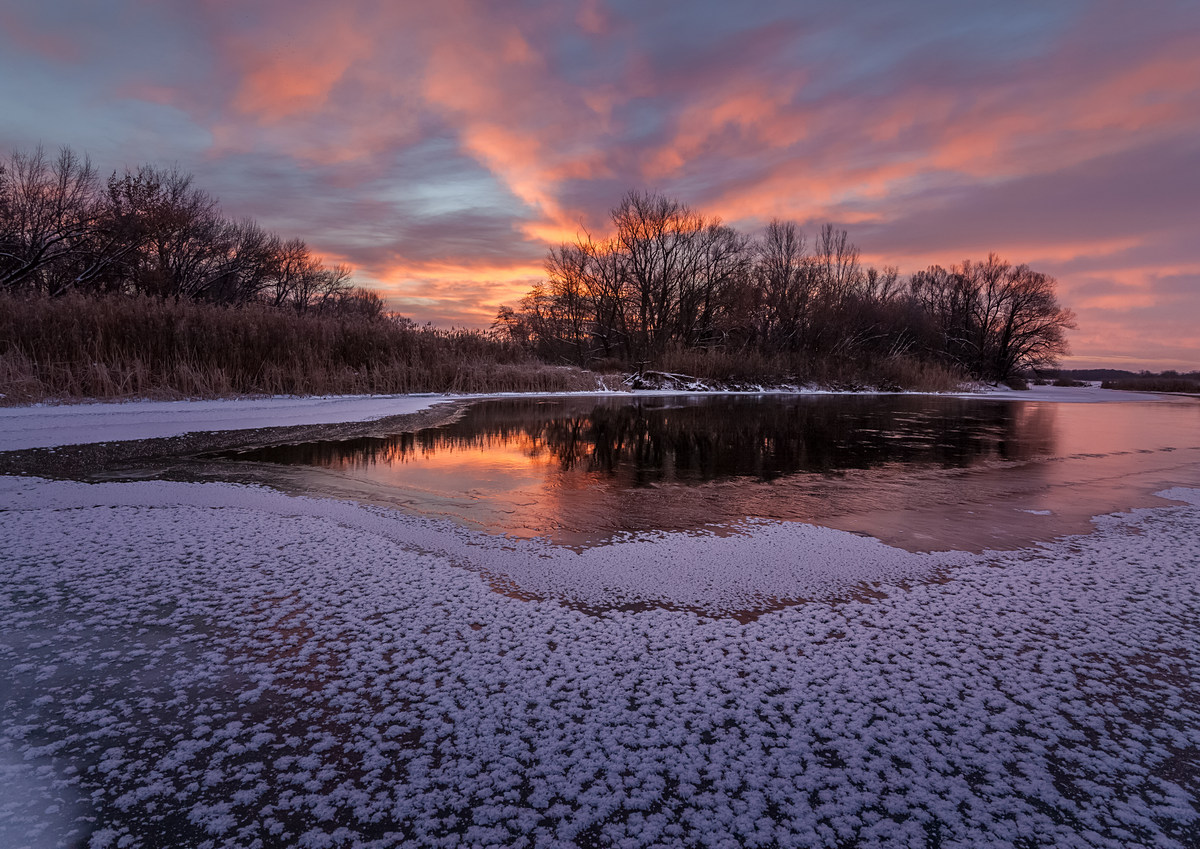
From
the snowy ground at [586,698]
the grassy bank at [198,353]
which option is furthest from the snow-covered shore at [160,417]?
the snowy ground at [586,698]

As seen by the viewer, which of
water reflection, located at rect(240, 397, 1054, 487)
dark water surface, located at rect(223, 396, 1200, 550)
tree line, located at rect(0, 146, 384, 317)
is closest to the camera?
dark water surface, located at rect(223, 396, 1200, 550)

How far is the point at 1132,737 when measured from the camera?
153cm

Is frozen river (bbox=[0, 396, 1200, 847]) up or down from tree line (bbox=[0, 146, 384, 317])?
down

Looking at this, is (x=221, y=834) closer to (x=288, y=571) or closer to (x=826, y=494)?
(x=288, y=571)

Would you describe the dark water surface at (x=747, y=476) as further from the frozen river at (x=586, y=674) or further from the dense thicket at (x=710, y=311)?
the dense thicket at (x=710, y=311)

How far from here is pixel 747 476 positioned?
5.25 meters

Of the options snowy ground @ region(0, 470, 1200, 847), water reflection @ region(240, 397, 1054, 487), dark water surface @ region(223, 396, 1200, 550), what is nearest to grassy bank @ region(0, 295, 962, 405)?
water reflection @ region(240, 397, 1054, 487)

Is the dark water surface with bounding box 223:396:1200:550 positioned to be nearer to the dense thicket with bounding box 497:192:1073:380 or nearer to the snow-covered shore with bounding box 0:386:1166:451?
the snow-covered shore with bounding box 0:386:1166:451

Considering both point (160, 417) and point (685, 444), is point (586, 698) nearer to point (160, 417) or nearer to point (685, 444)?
point (685, 444)

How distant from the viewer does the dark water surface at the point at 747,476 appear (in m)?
3.70

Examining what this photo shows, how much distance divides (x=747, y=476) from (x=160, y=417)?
8.14 m

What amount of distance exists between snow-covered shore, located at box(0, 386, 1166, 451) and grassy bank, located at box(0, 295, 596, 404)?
63 centimetres

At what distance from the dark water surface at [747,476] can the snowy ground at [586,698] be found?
76 centimetres

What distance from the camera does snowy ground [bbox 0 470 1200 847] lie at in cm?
121
